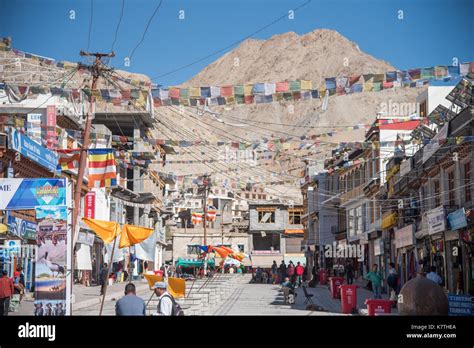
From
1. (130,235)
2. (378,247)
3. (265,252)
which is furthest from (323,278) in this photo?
(130,235)

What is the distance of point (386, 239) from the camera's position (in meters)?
50.5

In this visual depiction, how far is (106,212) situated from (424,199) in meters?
28.6

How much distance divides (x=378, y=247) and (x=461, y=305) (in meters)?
34.9

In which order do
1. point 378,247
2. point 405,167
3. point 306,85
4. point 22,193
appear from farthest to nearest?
point 378,247 < point 405,167 < point 22,193 < point 306,85

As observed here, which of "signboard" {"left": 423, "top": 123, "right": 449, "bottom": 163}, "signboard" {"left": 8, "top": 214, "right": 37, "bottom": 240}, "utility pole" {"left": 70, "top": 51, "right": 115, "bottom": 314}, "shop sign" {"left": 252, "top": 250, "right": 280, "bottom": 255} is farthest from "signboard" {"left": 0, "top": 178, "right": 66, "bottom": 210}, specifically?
"shop sign" {"left": 252, "top": 250, "right": 280, "bottom": 255}

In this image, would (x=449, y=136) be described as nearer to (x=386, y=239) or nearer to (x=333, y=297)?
(x=333, y=297)

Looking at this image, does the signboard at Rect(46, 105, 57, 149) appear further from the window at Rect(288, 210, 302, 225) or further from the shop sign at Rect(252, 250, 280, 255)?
the window at Rect(288, 210, 302, 225)

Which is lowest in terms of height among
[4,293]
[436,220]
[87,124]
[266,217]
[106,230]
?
[4,293]

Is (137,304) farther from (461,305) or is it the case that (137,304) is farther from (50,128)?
(50,128)

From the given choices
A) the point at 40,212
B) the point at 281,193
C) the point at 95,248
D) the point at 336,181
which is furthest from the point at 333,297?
the point at 281,193

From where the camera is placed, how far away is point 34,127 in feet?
135

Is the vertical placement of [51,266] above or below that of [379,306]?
above
